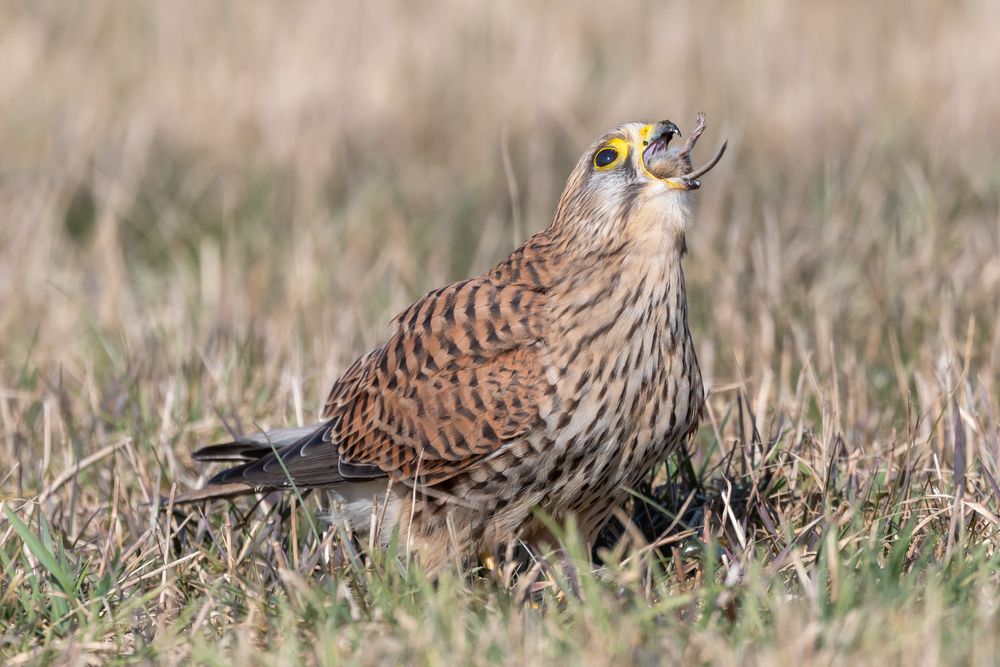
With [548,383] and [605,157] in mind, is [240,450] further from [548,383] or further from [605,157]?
[605,157]

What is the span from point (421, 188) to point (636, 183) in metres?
4.63

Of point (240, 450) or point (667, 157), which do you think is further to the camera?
point (240, 450)

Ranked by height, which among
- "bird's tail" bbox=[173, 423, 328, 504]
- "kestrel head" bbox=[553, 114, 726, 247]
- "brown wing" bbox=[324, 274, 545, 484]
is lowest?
"bird's tail" bbox=[173, 423, 328, 504]

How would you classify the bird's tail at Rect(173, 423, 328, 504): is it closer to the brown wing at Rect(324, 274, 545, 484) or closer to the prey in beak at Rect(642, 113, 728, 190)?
the brown wing at Rect(324, 274, 545, 484)

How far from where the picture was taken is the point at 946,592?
3160 mm

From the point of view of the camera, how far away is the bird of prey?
3693 mm

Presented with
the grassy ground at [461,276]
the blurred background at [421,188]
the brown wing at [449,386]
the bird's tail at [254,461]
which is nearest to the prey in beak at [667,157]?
the brown wing at [449,386]

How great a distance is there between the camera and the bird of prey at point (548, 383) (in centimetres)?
369

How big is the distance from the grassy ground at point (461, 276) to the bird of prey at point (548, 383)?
183 mm

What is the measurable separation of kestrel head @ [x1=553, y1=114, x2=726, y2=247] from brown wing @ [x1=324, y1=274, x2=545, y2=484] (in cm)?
26

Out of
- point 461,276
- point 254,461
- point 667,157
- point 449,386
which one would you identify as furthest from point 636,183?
point 461,276

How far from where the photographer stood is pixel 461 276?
6.88m

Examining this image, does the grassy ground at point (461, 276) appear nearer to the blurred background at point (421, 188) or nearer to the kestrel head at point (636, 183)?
the blurred background at point (421, 188)

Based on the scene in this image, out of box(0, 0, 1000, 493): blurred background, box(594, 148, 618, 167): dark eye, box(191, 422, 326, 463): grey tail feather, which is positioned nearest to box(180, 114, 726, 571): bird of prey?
box(594, 148, 618, 167): dark eye
